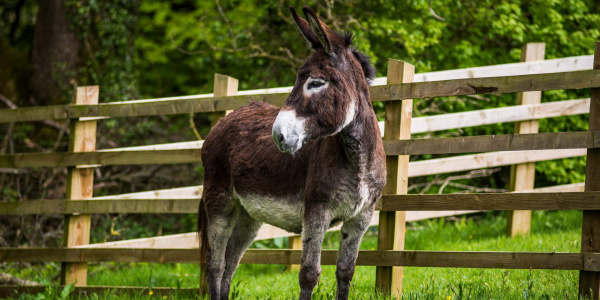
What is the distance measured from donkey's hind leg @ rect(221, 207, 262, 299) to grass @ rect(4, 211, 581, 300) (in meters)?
0.12

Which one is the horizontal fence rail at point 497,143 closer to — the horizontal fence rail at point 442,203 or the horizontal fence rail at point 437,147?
the horizontal fence rail at point 437,147

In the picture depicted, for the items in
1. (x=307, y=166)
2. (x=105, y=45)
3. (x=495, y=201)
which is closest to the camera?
(x=307, y=166)

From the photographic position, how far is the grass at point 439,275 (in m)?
4.44

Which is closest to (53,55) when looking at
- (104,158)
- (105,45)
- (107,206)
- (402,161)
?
(105,45)

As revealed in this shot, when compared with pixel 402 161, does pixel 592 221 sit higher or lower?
lower

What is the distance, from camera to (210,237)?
15.1 ft

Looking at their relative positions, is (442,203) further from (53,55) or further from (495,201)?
(53,55)

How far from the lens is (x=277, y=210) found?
13.6 feet

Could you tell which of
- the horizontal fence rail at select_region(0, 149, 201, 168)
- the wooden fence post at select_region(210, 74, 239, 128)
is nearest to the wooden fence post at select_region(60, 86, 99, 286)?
the horizontal fence rail at select_region(0, 149, 201, 168)

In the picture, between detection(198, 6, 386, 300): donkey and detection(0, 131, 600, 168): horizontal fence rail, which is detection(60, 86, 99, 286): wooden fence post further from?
detection(198, 6, 386, 300): donkey

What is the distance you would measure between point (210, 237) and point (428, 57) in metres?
6.02

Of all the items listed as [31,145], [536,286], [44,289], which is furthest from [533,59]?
[31,145]

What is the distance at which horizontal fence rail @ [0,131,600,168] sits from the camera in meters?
4.14

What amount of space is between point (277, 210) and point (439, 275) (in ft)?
6.49
